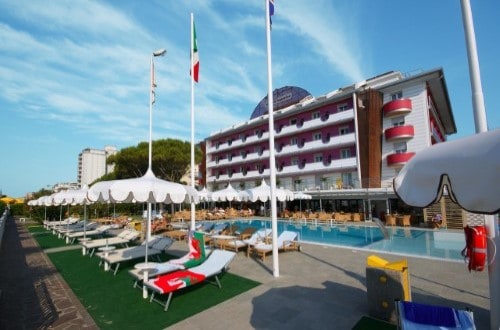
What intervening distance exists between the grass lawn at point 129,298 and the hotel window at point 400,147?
77.5ft

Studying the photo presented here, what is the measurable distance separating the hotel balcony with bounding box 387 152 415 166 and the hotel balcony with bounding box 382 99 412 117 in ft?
12.9

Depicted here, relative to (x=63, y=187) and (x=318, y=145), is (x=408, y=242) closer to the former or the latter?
(x=318, y=145)

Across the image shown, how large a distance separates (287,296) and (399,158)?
23.1 metres

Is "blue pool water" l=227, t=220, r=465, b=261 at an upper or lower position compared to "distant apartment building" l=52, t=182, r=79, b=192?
lower

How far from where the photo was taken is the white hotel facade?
25062mm

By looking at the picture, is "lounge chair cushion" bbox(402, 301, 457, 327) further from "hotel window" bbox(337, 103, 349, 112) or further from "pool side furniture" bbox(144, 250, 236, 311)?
"hotel window" bbox(337, 103, 349, 112)

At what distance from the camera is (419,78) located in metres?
24.6

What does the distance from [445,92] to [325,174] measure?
568 inches

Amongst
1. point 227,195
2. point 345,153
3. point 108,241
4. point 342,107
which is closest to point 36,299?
point 108,241

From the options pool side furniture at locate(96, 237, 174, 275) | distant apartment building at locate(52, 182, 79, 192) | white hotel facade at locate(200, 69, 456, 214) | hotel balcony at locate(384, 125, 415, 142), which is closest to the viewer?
pool side furniture at locate(96, 237, 174, 275)

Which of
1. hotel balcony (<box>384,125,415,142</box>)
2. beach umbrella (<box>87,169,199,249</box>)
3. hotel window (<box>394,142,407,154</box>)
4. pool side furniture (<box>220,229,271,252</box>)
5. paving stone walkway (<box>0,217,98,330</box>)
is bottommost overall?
paving stone walkway (<box>0,217,98,330</box>)

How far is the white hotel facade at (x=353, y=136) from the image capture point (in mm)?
25062

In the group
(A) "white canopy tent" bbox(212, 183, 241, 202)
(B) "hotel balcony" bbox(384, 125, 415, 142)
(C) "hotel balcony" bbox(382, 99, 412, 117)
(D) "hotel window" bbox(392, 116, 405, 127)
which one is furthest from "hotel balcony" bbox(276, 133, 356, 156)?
(A) "white canopy tent" bbox(212, 183, 241, 202)

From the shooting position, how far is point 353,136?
28609 mm
